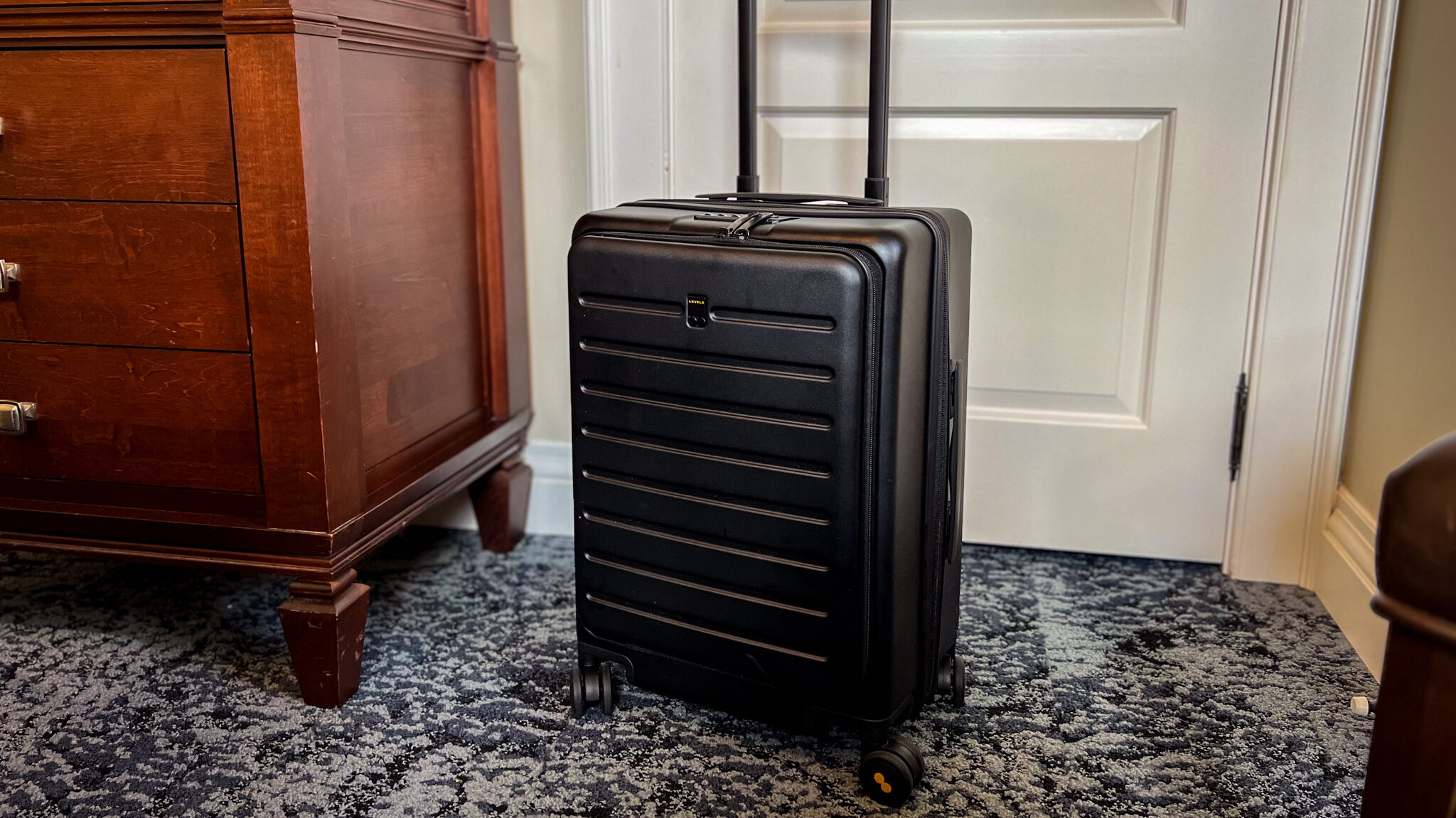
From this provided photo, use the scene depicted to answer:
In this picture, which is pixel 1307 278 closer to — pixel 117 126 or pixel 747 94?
pixel 747 94

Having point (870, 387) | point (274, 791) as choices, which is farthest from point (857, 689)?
point (274, 791)

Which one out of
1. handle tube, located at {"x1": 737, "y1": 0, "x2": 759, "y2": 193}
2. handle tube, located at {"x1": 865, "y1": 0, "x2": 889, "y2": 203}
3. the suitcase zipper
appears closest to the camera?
the suitcase zipper

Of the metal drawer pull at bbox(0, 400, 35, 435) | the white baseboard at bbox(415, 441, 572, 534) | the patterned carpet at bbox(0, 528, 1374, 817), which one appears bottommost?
the patterned carpet at bbox(0, 528, 1374, 817)

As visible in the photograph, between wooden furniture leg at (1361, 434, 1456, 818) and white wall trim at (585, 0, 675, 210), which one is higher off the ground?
white wall trim at (585, 0, 675, 210)

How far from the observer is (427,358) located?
4.49ft

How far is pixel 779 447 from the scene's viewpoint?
0.98 m

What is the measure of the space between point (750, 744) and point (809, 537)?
0.25 metres

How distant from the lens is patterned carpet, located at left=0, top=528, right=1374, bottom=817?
101 centimetres

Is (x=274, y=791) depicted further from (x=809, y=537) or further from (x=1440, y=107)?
(x=1440, y=107)

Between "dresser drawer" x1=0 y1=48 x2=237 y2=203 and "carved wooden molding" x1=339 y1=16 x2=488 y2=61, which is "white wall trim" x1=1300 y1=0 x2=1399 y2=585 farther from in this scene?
"dresser drawer" x1=0 y1=48 x2=237 y2=203

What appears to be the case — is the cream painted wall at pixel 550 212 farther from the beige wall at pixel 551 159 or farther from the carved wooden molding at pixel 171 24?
the carved wooden molding at pixel 171 24

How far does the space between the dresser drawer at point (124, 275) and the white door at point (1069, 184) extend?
0.63 meters

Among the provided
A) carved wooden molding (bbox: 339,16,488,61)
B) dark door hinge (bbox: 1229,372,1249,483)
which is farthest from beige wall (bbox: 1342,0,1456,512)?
carved wooden molding (bbox: 339,16,488,61)

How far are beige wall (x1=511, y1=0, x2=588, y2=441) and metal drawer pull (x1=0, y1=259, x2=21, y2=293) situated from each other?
0.64 metres
